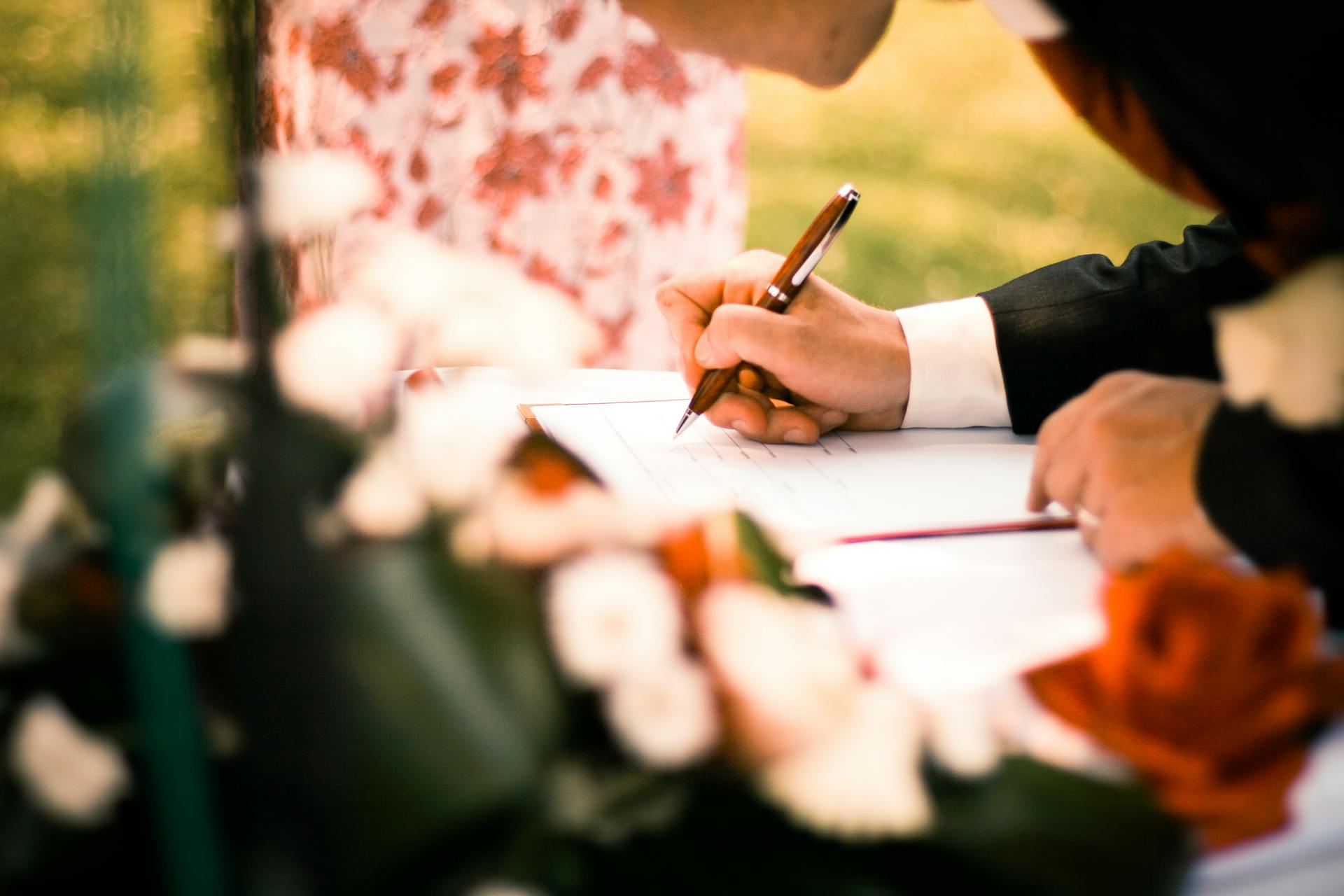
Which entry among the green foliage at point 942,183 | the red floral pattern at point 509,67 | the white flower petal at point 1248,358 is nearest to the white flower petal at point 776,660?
the white flower petal at point 1248,358

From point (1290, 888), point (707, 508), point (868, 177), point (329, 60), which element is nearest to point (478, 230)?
point (329, 60)

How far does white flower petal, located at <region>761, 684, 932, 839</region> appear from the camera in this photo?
343 mm

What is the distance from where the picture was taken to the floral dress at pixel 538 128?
1246mm

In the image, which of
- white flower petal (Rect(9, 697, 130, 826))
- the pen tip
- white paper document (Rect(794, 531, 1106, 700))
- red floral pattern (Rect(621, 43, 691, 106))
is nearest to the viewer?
white flower petal (Rect(9, 697, 130, 826))

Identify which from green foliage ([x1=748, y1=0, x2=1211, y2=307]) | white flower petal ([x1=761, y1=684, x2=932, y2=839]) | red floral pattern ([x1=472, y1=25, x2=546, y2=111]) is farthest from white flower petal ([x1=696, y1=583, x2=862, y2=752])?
green foliage ([x1=748, y1=0, x2=1211, y2=307])

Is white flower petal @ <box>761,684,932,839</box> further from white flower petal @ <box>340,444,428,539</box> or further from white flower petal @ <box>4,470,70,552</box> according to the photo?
white flower petal @ <box>4,470,70,552</box>

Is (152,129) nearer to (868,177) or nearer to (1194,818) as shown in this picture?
(1194,818)

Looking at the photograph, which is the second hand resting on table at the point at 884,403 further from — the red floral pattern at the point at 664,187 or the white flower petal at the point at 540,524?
the red floral pattern at the point at 664,187

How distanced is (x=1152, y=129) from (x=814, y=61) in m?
0.26

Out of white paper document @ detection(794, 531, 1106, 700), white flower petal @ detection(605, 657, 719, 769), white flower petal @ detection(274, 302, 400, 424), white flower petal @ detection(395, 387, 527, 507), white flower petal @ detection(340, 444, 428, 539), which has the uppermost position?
white flower petal @ detection(274, 302, 400, 424)

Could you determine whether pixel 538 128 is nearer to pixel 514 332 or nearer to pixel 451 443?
pixel 514 332

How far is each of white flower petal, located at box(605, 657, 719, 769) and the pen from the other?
36 centimetres

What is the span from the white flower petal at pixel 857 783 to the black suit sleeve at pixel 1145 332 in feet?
0.71

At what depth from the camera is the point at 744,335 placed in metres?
0.73
